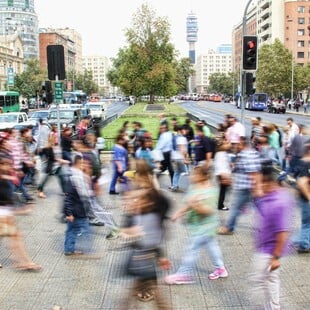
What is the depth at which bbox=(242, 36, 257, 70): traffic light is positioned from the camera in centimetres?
1445

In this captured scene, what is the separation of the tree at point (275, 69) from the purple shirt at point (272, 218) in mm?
64012

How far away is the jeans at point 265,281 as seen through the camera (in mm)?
4895

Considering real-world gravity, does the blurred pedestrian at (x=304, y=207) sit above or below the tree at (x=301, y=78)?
below

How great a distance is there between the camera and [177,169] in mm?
12023

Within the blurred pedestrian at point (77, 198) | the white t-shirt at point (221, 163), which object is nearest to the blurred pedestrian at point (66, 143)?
the white t-shirt at point (221, 163)

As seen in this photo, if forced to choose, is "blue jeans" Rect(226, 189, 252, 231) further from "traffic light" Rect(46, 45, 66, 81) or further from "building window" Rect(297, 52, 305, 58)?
"building window" Rect(297, 52, 305, 58)

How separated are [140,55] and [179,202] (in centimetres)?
5490

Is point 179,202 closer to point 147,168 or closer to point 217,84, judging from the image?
point 147,168

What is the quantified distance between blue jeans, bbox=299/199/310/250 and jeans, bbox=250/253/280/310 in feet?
8.02

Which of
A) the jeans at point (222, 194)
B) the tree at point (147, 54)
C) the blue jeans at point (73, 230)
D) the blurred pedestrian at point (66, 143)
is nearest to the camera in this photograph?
the blue jeans at point (73, 230)

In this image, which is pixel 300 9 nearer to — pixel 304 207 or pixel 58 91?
pixel 58 91

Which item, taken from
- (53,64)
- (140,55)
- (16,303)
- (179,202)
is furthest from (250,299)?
(140,55)

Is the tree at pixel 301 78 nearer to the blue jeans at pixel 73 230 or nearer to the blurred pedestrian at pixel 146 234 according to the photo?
the blue jeans at pixel 73 230

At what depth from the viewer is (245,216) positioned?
9.73m
